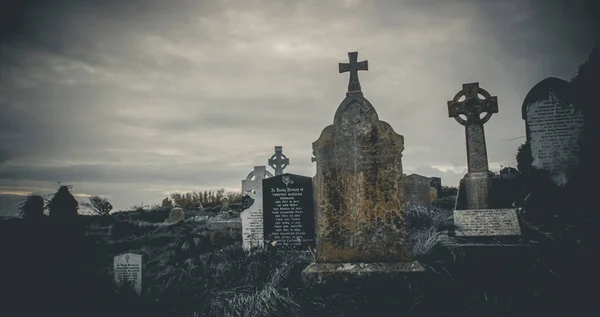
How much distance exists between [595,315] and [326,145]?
342 cm

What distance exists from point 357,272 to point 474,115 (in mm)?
4968

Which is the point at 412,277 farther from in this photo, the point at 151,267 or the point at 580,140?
the point at 580,140

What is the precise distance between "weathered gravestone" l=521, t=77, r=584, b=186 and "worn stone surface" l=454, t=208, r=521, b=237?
9.71ft

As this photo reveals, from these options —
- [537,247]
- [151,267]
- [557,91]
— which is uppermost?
[557,91]

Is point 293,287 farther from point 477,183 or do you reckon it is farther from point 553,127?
point 553,127

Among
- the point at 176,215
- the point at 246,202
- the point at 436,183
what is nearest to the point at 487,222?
the point at 246,202

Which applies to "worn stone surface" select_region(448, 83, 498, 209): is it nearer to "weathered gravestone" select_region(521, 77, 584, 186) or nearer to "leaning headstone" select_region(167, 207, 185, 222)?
"weathered gravestone" select_region(521, 77, 584, 186)

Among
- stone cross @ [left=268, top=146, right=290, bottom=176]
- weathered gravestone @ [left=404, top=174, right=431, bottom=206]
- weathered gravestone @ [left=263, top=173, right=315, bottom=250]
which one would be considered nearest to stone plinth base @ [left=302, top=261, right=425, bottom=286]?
weathered gravestone @ [left=263, top=173, right=315, bottom=250]

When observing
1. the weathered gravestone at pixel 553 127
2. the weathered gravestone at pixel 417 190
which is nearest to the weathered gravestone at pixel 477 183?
the weathered gravestone at pixel 553 127

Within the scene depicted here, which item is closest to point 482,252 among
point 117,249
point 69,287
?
point 69,287

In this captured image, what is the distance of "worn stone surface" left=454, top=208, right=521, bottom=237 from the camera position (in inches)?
261

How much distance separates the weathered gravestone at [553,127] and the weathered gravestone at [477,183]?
2.14m

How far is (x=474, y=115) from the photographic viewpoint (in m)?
7.63

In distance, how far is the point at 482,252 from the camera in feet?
18.9
